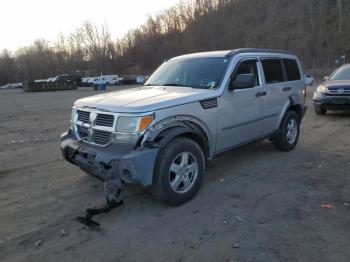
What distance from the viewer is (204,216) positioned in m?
4.35

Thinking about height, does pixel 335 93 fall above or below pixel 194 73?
below

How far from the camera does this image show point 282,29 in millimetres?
60781

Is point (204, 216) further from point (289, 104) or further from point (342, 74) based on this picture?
point (342, 74)

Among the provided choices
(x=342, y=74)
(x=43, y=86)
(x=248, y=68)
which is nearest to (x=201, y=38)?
(x=43, y=86)

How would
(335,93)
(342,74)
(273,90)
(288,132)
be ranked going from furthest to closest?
1. (342,74)
2. (335,93)
3. (288,132)
4. (273,90)

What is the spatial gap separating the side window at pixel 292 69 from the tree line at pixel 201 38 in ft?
137

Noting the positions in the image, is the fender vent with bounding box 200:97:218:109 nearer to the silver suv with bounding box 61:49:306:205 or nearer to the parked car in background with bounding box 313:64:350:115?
the silver suv with bounding box 61:49:306:205

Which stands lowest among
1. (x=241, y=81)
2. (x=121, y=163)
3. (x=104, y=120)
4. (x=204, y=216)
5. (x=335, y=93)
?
(x=204, y=216)

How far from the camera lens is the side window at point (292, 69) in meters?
7.06

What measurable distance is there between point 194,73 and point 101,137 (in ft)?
6.46

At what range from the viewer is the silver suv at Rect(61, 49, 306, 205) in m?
4.28

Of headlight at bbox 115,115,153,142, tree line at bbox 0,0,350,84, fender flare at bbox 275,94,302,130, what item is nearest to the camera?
headlight at bbox 115,115,153,142

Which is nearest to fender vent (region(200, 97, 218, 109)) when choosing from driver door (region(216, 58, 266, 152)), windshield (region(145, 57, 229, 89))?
driver door (region(216, 58, 266, 152))

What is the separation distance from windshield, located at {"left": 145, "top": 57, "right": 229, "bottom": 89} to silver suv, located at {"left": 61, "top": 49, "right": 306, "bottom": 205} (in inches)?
0.7
